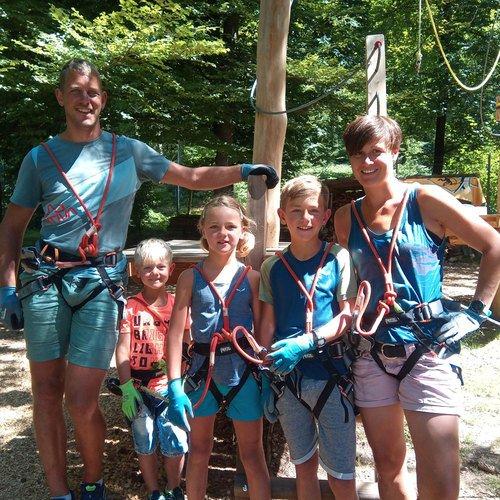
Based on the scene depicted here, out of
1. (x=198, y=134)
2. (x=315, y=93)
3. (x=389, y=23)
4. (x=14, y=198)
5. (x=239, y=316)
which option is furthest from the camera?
(x=389, y=23)

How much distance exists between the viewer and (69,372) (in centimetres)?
259

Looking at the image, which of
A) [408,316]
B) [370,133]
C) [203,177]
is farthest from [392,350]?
[203,177]

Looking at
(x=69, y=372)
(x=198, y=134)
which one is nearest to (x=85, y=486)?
(x=69, y=372)

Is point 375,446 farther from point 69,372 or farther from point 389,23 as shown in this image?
point 389,23

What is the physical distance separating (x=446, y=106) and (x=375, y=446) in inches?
557

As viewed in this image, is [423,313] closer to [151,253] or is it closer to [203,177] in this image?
[203,177]

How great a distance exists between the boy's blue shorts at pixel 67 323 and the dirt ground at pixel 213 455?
39.1 inches

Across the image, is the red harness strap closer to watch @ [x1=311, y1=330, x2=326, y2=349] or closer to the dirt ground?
watch @ [x1=311, y1=330, x2=326, y2=349]

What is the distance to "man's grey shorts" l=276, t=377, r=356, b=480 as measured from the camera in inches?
88.7

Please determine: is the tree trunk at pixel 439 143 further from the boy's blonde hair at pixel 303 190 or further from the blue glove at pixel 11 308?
the blue glove at pixel 11 308

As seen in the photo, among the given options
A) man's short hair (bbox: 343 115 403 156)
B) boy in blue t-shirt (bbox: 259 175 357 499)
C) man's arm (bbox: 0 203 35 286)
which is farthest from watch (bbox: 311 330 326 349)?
man's arm (bbox: 0 203 35 286)

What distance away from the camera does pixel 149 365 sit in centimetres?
293

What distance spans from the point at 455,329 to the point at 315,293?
575mm

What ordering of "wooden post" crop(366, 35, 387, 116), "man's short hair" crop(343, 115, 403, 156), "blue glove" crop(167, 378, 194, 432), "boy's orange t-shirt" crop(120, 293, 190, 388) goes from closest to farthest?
"man's short hair" crop(343, 115, 403, 156) → "blue glove" crop(167, 378, 194, 432) → "boy's orange t-shirt" crop(120, 293, 190, 388) → "wooden post" crop(366, 35, 387, 116)
